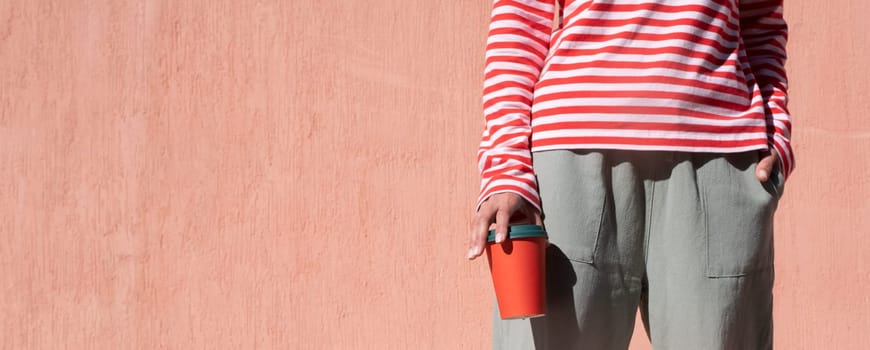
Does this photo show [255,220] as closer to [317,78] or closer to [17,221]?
[317,78]

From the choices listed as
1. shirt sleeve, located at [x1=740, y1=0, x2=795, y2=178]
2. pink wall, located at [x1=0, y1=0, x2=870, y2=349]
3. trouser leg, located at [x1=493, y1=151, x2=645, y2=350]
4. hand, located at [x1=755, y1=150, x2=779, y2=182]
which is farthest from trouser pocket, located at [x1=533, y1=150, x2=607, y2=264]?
pink wall, located at [x1=0, y1=0, x2=870, y2=349]

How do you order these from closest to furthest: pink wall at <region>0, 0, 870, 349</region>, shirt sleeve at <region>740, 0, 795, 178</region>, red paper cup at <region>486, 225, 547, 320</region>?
1. red paper cup at <region>486, 225, 547, 320</region>
2. shirt sleeve at <region>740, 0, 795, 178</region>
3. pink wall at <region>0, 0, 870, 349</region>

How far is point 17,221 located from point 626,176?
2260 millimetres

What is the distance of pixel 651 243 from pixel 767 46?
0.45 metres

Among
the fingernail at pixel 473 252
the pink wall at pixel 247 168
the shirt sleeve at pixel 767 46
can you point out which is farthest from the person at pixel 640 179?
the pink wall at pixel 247 168

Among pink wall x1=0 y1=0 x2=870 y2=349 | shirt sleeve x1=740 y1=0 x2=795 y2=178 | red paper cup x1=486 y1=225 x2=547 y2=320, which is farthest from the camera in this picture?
pink wall x1=0 y1=0 x2=870 y2=349

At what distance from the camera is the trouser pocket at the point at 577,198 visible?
1454 mm

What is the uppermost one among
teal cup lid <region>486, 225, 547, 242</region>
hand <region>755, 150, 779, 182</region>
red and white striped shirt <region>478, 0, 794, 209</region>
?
red and white striped shirt <region>478, 0, 794, 209</region>

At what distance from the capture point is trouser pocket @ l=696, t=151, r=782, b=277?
1.47 m

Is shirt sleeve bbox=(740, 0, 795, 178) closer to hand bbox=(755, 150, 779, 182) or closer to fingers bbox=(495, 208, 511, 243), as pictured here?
hand bbox=(755, 150, 779, 182)

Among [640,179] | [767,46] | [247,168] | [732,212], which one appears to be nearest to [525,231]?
[640,179]

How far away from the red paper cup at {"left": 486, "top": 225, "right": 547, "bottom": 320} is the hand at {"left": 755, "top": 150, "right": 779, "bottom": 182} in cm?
35

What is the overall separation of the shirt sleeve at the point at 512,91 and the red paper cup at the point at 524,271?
72 millimetres

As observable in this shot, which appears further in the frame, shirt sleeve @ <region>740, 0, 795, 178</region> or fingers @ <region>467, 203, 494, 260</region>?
shirt sleeve @ <region>740, 0, 795, 178</region>
